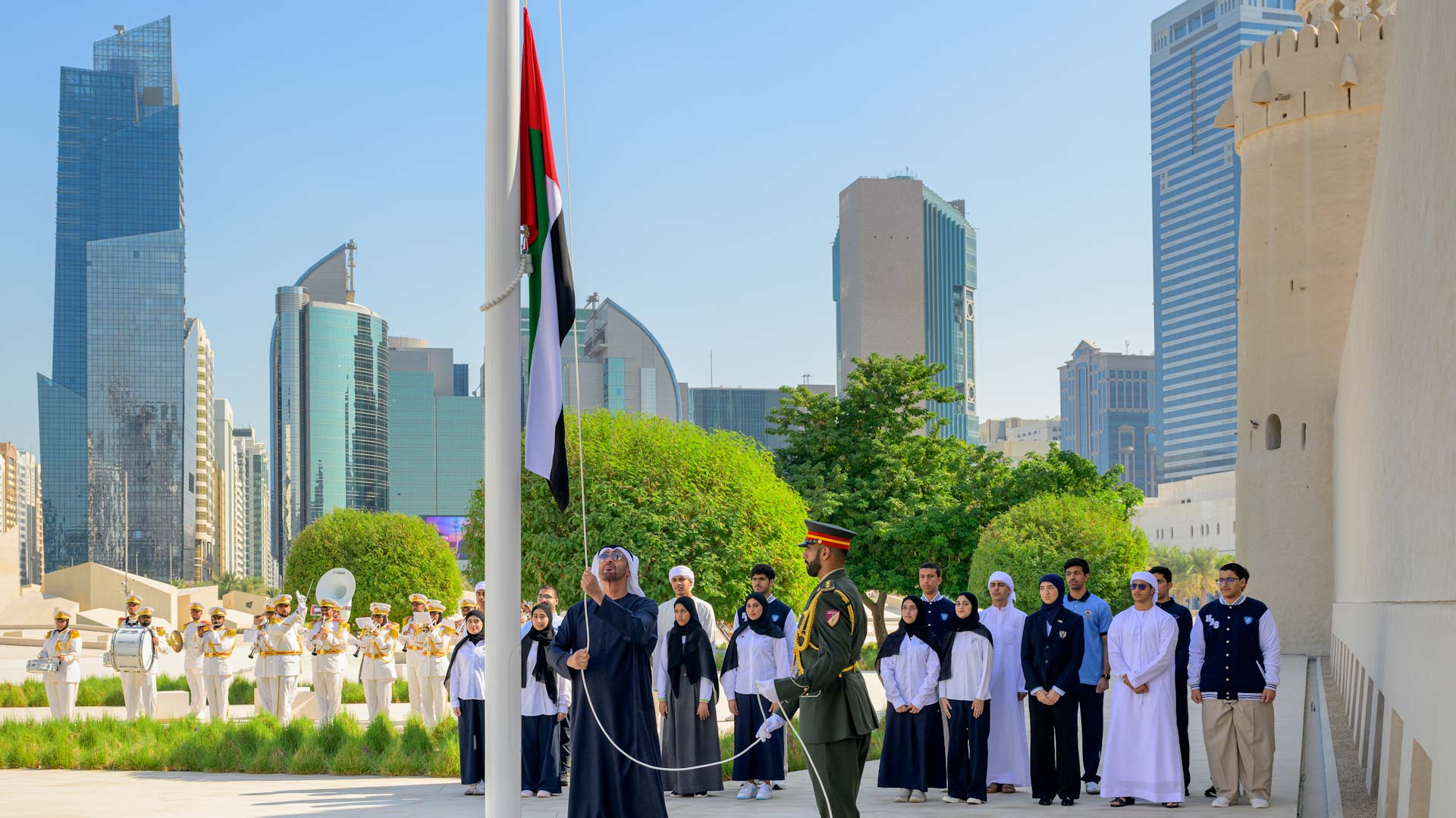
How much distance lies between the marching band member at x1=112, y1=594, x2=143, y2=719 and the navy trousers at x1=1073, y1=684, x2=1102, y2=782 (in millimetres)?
14151

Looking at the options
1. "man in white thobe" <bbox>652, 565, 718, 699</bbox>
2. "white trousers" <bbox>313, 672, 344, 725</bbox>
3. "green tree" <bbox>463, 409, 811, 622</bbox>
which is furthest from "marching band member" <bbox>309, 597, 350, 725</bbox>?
"man in white thobe" <bbox>652, 565, 718, 699</bbox>

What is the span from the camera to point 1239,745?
11.1 meters

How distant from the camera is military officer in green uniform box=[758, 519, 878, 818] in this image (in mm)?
7668

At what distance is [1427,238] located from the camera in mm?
8680

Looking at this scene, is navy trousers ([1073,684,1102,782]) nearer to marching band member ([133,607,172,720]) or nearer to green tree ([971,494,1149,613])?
marching band member ([133,607,172,720])

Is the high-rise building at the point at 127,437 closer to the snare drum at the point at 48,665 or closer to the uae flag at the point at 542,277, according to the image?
the snare drum at the point at 48,665

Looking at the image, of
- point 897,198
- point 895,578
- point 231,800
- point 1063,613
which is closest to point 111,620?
point 895,578

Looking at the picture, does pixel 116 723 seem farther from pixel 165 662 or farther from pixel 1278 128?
pixel 1278 128

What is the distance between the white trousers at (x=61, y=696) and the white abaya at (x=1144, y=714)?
16.2m

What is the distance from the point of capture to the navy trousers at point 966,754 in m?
11.4

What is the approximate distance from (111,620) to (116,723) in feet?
154

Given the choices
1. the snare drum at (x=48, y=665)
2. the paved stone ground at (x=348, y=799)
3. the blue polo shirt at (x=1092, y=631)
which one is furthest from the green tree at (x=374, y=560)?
the blue polo shirt at (x=1092, y=631)

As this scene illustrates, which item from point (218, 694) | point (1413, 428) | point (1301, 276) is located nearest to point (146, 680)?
point (218, 694)

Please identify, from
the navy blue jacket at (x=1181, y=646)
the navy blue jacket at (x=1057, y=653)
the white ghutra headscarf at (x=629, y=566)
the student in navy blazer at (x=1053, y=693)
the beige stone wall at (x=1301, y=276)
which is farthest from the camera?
the beige stone wall at (x=1301, y=276)
